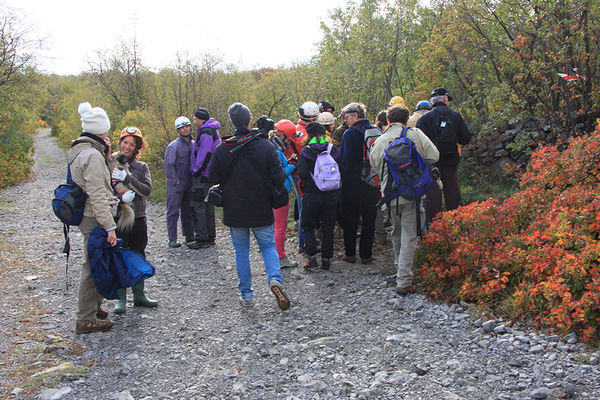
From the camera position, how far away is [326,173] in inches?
239

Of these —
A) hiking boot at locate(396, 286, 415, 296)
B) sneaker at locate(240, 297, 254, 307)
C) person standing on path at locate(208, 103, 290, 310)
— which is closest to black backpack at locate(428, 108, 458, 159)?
hiking boot at locate(396, 286, 415, 296)

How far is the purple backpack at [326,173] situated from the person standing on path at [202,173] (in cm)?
229

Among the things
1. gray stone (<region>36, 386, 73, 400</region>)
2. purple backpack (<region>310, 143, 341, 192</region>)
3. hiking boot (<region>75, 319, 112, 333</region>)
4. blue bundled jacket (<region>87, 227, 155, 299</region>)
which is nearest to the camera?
gray stone (<region>36, 386, 73, 400</region>)

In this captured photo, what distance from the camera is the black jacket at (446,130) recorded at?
652 centimetres

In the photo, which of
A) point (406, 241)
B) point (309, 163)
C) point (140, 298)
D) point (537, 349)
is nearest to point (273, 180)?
point (309, 163)

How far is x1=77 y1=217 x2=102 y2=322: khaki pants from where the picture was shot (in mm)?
4566

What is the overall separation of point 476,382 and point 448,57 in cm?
792

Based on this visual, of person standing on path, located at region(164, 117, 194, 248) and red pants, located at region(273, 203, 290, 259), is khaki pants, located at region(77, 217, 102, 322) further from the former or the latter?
person standing on path, located at region(164, 117, 194, 248)

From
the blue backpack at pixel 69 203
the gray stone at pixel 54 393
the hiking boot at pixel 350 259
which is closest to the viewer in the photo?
the gray stone at pixel 54 393

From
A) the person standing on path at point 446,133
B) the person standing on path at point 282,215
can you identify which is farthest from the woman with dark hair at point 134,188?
the person standing on path at point 446,133

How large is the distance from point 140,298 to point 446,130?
4.60 m

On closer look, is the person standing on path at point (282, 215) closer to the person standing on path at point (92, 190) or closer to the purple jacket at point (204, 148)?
the purple jacket at point (204, 148)

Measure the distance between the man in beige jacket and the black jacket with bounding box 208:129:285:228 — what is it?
1215 millimetres

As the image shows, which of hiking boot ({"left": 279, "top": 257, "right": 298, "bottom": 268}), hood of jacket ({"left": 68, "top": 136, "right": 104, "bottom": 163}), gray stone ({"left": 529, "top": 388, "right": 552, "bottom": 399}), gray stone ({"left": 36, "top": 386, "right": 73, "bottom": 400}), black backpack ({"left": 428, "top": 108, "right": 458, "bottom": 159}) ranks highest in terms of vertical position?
black backpack ({"left": 428, "top": 108, "right": 458, "bottom": 159})
